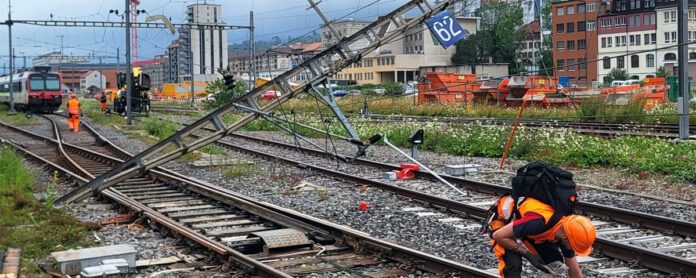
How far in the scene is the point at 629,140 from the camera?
19.3 metres

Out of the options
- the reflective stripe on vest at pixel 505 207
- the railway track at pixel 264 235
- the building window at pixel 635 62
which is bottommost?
the railway track at pixel 264 235

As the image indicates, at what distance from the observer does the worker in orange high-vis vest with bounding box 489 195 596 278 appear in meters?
5.03

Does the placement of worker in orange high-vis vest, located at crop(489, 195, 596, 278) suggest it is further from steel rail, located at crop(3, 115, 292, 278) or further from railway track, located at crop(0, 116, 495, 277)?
steel rail, located at crop(3, 115, 292, 278)

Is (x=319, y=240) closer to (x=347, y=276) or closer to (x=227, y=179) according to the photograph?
(x=347, y=276)

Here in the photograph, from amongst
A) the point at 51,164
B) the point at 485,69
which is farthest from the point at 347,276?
the point at 485,69

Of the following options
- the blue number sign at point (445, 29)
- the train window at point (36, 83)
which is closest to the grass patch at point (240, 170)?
the blue number sign at point (445, 29)

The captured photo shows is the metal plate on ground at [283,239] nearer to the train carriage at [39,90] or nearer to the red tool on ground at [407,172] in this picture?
the red tool on ground at [407,172]

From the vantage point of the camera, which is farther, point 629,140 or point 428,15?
point 629,140

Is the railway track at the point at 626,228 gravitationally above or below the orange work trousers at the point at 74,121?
below

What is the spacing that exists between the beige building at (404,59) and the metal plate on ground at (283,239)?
5680cm

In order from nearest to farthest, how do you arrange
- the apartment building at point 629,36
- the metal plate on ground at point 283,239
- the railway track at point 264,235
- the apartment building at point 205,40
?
the railway track at point 264,235 → the metal plate on ground at point 283,239 → the apartment building at point 205,40 → the apartment building at point 629,36

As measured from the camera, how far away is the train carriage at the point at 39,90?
1973 inches

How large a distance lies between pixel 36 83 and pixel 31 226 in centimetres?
4256

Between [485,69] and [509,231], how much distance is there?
64.5 metres
